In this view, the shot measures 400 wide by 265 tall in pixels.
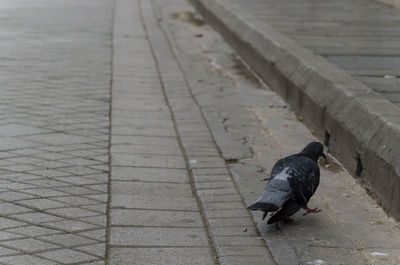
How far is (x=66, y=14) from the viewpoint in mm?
13898

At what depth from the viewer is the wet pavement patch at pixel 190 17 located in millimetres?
14102

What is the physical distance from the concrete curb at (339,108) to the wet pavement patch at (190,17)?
168 inches

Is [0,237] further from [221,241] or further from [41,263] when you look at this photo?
[221,241]

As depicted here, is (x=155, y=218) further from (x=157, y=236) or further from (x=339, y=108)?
(x=339, y=108)

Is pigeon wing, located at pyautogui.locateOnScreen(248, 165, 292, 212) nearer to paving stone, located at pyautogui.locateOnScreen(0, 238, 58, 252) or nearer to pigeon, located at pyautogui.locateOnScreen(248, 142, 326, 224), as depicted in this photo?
pigeon, located at pyautogui.locateOnScreen(248, 142, 326, 224)

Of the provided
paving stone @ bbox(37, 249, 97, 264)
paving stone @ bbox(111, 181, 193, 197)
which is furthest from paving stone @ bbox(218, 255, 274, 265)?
paving stone @ bbox(111, 181, 193, 197)

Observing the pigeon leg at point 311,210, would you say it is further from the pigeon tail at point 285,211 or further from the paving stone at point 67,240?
the paving stone at point 67,240

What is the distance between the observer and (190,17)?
48.5 feet

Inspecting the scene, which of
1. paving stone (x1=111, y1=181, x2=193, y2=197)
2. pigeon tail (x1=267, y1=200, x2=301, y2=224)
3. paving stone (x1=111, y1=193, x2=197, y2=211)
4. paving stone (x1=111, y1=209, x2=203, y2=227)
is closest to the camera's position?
pigeon tail (x1=267, y1=200, x2=301, y2=224)

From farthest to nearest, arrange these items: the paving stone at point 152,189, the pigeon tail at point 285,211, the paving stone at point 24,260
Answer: the paving stone at point 152,189 < the pigeon tail at point 285,211 < the paving stone at point 24,260

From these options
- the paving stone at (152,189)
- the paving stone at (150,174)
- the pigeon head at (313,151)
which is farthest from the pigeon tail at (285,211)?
the paving stone at (150,174)

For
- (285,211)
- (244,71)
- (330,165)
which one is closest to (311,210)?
(285,211)

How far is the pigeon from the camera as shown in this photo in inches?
170

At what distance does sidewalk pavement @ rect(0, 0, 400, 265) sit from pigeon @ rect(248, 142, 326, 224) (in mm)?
149
